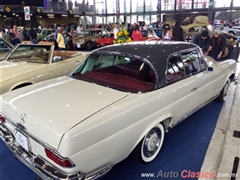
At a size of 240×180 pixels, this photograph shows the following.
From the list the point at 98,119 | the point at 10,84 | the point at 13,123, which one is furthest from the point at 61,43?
the point at 98,119

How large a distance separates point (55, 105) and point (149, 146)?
1.28 metres

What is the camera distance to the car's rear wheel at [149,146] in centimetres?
246

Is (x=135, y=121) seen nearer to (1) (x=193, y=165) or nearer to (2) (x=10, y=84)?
(1) (x=193, y=165)

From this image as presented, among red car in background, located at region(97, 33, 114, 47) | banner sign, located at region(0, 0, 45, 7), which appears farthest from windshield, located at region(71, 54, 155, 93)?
banner sign, located at region(0, 0, 45, 7)

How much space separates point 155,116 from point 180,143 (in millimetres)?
1012

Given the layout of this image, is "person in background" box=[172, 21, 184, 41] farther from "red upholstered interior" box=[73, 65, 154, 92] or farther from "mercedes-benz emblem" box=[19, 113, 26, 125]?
"mercedes-benz emblem" box=[19, 113, 26, 125]

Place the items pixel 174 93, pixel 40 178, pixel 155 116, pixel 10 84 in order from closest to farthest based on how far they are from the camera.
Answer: pixel 40 178 → pixel 155 116 → pixel 174 93 → pixel 10 84

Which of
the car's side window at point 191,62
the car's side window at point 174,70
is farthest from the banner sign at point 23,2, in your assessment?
the car's side window at point 174,70

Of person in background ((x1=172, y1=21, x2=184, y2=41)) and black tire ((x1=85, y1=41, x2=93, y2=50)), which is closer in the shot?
person in background ((x1=172, y1=21, x2=184, y2=41))

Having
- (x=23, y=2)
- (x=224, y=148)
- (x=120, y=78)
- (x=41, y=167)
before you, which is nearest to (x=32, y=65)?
(x=120, y=78)

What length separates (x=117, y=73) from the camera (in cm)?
305

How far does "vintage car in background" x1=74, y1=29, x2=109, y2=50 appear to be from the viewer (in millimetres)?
12617

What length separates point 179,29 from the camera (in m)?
8.85

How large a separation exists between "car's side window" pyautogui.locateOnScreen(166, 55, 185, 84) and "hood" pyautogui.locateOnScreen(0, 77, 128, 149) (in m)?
0.75
